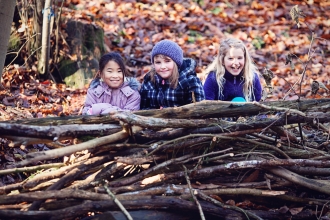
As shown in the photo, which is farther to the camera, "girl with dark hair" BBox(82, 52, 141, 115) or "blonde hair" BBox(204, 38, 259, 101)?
"blonde hair" BBox(204, 38, 259, 101)

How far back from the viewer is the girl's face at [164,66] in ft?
14.7

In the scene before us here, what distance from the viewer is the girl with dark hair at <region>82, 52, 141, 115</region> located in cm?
435

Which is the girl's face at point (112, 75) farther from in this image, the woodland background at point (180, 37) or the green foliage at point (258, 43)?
the green foliage at point (258, 43)

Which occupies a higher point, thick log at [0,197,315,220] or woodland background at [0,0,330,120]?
woodland background at [0,0,330,120]

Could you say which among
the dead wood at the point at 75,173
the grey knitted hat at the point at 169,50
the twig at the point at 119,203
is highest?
the grey knitted hat at the point at 169,50

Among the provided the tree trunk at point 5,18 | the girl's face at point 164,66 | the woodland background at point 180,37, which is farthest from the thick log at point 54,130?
the woodland background at point 180,37

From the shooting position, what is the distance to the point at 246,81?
481cm

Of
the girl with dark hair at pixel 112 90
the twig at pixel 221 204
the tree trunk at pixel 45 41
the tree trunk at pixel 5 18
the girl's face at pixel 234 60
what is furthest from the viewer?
the tree trunk at pixel 45 41

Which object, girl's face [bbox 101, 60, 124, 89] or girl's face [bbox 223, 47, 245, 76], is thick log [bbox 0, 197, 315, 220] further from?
girl's face [bbox 223, 47, 245, 76]

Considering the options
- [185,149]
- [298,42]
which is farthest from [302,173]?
[298,42]

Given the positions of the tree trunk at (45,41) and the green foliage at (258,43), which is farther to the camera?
the green foliage at (258,43)

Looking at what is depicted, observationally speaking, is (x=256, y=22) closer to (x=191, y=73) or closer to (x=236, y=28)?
(x=236, y=28)

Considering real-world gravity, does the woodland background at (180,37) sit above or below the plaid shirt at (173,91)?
above

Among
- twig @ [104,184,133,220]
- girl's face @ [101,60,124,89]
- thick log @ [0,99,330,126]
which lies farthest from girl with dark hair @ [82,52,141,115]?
twig @ [104,184,133,220]
